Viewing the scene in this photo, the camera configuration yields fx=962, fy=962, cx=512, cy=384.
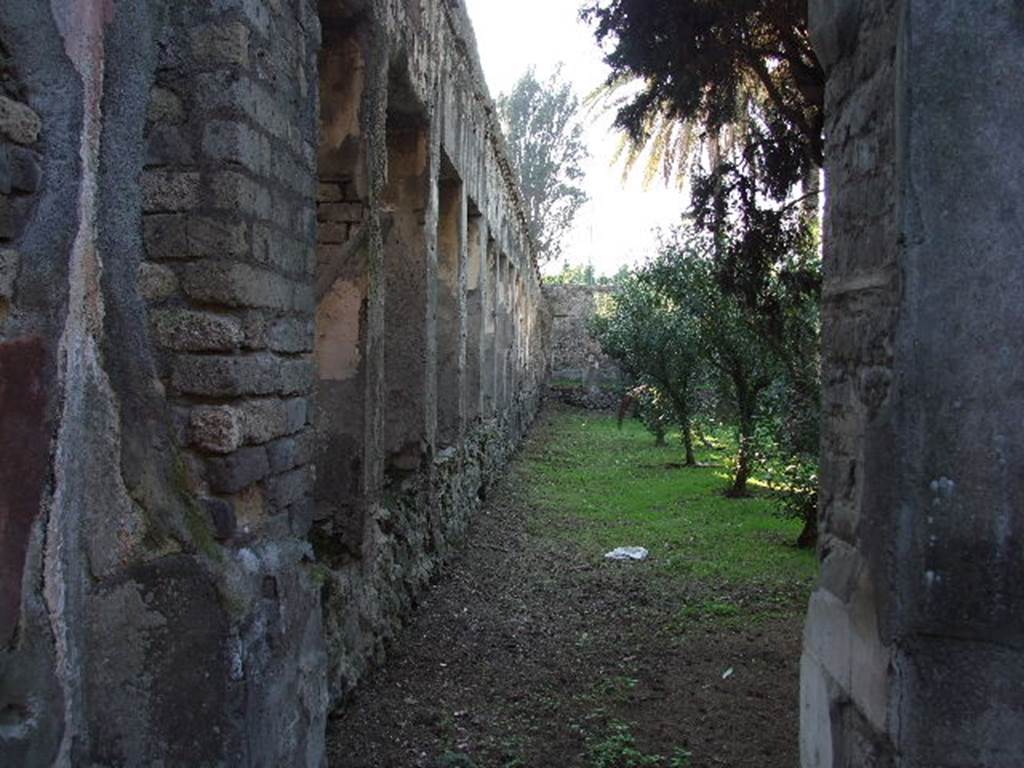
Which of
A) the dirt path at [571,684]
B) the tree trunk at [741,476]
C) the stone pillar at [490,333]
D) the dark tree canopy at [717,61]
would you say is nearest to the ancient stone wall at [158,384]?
the dirt path at [571,684]

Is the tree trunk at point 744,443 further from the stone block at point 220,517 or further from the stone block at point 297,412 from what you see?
the stone block at point 220,517

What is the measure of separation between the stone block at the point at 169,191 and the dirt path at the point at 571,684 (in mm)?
2199

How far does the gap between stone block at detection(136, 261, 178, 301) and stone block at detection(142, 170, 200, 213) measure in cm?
15

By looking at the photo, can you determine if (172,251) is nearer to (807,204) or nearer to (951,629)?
(951,629)

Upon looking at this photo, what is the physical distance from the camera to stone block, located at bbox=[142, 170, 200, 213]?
2594 millimetres

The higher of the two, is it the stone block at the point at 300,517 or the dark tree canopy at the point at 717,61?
the dark tree canopy at the point at 717,61

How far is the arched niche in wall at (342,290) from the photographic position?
14.4ft

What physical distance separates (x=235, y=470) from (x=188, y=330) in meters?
0.40

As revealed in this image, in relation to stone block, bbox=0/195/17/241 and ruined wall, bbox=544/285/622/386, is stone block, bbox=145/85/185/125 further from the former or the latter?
ruined wall, bbox=544/285/622/386

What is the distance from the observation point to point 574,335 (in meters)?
30.2

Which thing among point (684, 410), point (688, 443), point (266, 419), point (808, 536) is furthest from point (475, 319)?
point (266, 419)

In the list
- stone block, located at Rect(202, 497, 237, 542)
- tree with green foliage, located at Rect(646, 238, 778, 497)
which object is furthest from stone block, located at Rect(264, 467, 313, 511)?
tree with green foliage, located at Rect(646, 238, 778, 497)

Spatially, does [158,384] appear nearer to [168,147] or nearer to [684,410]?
[168,147]

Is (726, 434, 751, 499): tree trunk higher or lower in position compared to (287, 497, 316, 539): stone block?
lower
